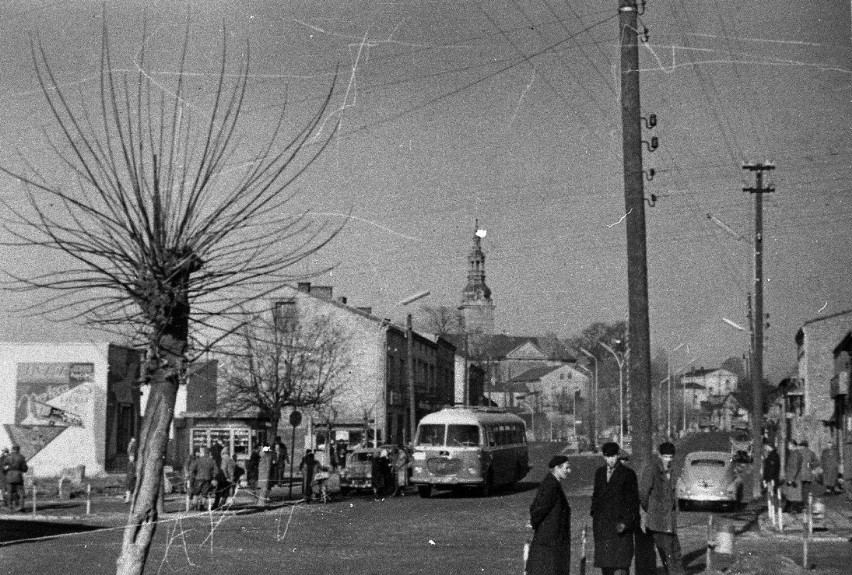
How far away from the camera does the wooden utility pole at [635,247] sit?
→ 59.7 ft

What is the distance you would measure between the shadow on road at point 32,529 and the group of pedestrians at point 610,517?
38.5 feet

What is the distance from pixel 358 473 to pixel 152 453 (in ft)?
93.8

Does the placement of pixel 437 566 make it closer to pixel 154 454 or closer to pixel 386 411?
pixel 154 454

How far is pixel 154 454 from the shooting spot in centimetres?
817

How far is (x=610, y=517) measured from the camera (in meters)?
12.4

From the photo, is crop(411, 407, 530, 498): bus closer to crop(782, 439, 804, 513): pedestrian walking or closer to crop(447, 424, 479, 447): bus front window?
crop(447, 424, 479, 447): bus front window

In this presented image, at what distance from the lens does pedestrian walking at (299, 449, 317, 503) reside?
3114 cm

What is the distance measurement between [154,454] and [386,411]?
54704mm

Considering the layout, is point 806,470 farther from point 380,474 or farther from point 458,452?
point 380,474

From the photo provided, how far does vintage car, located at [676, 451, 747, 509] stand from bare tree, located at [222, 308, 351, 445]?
15.2 metres

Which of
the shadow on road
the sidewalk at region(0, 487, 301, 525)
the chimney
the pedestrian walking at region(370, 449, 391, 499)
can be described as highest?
the chimney

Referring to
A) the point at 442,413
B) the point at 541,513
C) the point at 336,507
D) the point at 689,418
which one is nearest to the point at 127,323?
the point at 541,513

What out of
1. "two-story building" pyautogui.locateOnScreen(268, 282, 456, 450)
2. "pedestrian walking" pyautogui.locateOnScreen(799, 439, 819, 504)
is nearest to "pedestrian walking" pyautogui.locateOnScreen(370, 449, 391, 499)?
"pedestrian walking" pyautogui.locateOnScreen(799, 439, 819, 504)

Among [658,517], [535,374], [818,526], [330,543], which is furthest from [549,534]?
[535,374]
